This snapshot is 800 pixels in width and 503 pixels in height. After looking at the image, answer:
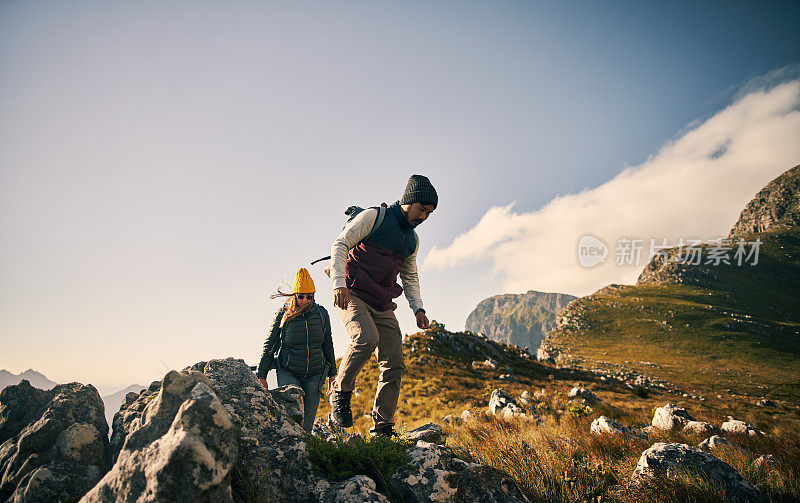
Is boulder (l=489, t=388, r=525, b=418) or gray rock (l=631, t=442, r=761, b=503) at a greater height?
gray rock (l=631, t=442, r=761, b=503)

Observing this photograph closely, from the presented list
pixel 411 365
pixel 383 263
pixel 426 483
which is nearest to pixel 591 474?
pixel 426 483

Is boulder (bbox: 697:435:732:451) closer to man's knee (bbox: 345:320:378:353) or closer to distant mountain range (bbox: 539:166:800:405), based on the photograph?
man's knee (bbox: 345:320:378:353)

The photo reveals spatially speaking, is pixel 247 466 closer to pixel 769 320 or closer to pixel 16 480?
pixel 16 480

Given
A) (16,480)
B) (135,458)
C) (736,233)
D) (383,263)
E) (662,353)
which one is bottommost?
(662,353)

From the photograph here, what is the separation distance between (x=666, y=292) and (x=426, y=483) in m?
144

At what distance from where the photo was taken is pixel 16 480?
8.29 feet

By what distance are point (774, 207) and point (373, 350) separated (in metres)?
254

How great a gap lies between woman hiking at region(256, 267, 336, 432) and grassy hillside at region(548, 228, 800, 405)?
5877 cm

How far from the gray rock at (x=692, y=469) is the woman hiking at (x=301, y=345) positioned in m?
4.29

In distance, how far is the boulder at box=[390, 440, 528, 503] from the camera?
2.38 m

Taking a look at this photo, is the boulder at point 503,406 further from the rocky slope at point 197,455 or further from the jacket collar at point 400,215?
the rocky slope at point 197,455

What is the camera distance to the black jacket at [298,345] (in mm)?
5520

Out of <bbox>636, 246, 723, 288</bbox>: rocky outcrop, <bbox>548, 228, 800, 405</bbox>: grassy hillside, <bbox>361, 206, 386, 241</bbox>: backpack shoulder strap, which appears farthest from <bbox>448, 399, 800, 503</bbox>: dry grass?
<bbox>636, 246, 723, 288</bbox>: rocky outcrop

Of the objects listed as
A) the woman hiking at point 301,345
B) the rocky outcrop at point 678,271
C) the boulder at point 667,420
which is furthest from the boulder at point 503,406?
the rocky outcrop at point 678,271
